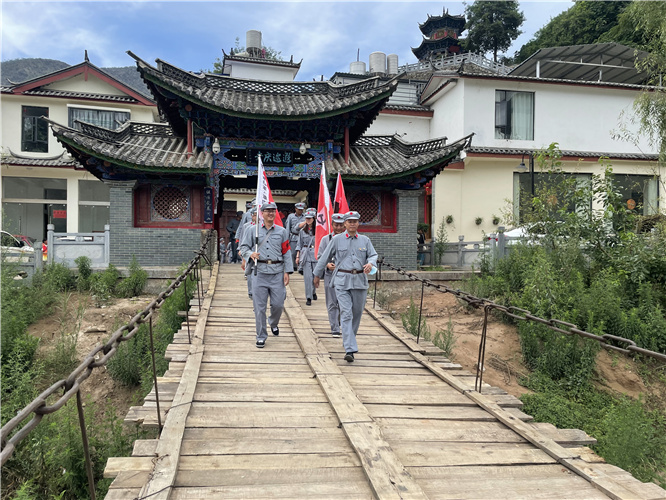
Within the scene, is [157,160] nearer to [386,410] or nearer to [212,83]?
[212,83]

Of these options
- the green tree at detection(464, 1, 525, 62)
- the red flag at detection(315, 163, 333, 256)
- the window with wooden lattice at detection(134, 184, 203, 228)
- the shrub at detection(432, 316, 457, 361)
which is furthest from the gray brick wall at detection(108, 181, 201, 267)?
the green tree at detection(464, 1, 525, 62)

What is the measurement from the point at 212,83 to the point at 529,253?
10.2m

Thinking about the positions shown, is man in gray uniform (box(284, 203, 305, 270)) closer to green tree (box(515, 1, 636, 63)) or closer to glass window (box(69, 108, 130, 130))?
glass window (box(69, 108, 130, 130))

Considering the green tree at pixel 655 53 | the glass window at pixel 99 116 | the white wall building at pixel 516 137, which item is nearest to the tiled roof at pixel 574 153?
the white wall building at pixel 516 137

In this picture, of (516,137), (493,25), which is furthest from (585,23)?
(516,137)

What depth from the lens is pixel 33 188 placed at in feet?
69.8

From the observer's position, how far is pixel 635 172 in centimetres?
1928

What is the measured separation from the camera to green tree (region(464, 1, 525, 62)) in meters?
39.3

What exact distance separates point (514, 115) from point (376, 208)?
8384 mm

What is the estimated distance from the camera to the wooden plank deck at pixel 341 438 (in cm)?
301

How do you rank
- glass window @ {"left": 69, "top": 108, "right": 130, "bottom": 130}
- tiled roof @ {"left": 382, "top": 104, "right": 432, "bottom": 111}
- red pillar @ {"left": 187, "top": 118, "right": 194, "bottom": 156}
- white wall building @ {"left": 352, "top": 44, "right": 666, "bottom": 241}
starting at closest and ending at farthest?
1. red pillar @ {"left": 187, "top": 118, "right": 194, "bottom": 156}
2. white wall building @ {"left": 352, "top": 44, "right": 666, "bottom": 241}
3. glass window @ {"left": 69, "top": 108, "right": 130, "bottom": 130}
4. tiled roof @ {"left": 382, "top": 104, "right": 432, "bottom": 111}

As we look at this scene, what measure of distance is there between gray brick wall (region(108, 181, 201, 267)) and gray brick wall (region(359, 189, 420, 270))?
16.1ft

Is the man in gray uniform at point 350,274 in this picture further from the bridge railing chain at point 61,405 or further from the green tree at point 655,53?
the green tree at point 655,53

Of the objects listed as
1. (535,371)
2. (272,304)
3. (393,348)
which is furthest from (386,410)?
(535,371)
